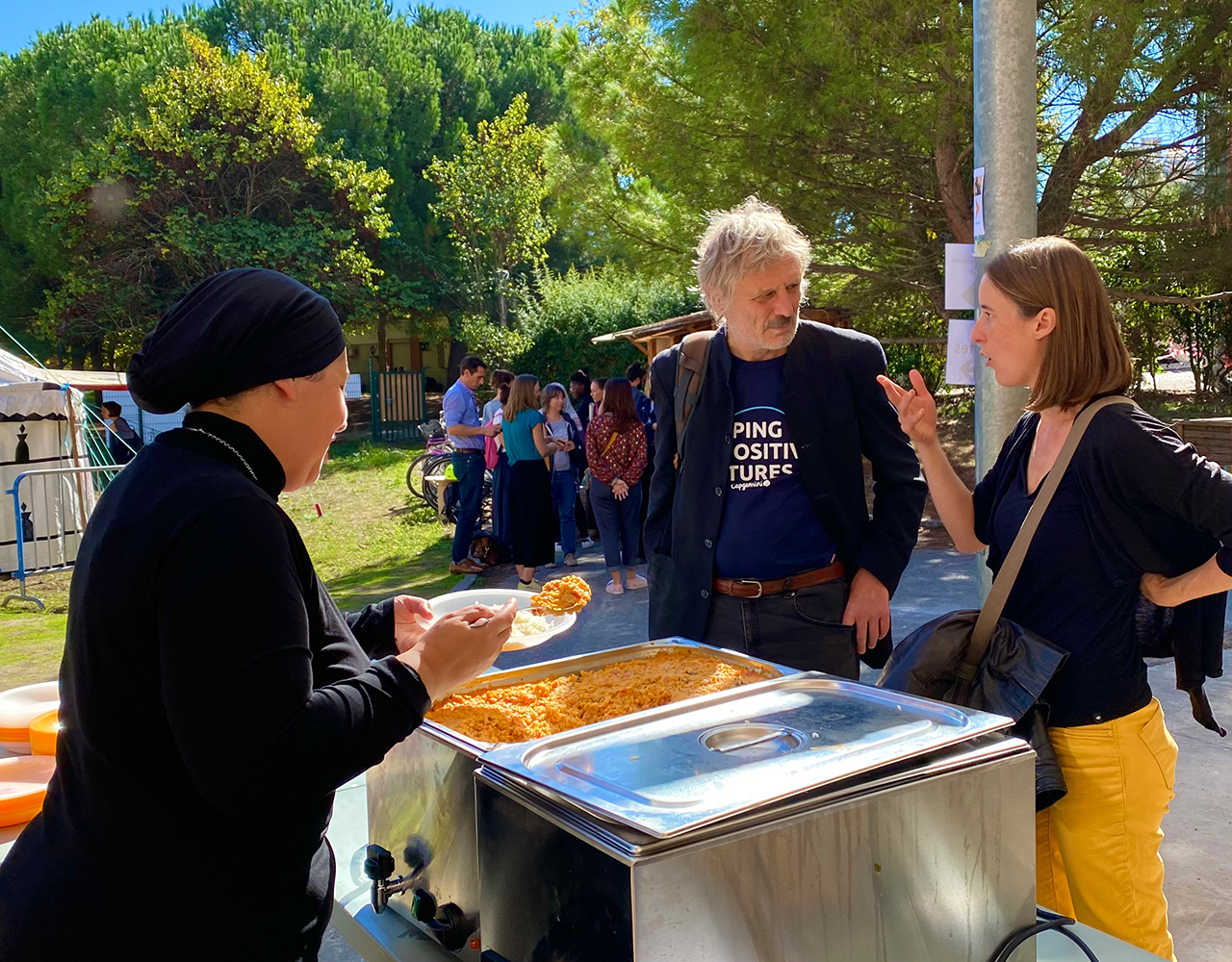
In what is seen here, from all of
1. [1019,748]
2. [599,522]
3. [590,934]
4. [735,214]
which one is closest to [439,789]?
[590,934]

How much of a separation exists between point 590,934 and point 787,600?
1.60 metres

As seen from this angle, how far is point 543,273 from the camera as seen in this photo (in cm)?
3130

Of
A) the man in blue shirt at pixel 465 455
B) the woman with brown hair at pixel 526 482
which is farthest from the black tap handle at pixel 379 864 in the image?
the man in blue shirt at pixel 465 455

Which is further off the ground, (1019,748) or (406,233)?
(406,233)

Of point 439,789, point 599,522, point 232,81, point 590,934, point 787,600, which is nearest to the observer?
point 590,934

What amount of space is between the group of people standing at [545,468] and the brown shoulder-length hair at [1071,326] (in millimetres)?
6865

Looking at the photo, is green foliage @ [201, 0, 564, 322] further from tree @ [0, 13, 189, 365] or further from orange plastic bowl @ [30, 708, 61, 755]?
orange plastic bowl @ [30, 708, 61, 755]

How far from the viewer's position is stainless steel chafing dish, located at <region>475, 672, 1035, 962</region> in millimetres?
1240

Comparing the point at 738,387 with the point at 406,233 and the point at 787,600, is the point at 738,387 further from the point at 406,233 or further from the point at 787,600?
the point at 406,233

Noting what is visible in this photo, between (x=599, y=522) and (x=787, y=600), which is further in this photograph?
(x=599, y=522)

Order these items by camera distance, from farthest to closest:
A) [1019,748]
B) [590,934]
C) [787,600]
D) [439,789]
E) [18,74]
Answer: [18,74] < [787,600] < [439,789] < [1019,748] < [590,934]

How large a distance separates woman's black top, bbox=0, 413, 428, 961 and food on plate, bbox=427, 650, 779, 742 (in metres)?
0.45

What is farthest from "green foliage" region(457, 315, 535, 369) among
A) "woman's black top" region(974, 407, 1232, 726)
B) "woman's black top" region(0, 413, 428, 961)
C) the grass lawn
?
"woman's black top" region(0, 413, 428, 961)

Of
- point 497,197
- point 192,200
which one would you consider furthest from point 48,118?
point 497,197
